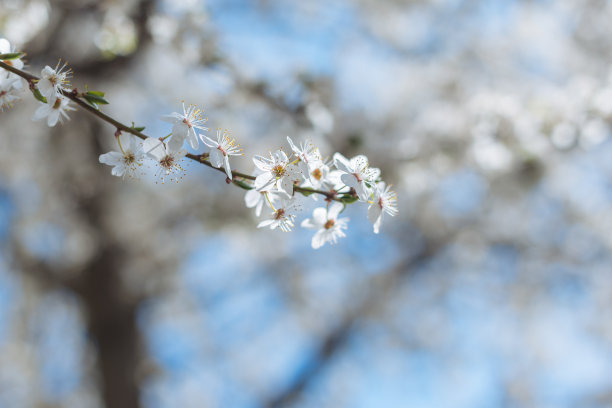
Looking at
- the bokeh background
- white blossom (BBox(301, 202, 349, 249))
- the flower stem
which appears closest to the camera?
the flower stem

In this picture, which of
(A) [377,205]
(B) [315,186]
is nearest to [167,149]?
(B) [315,186]

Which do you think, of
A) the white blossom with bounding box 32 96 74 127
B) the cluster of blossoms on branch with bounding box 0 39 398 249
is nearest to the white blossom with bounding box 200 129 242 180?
the cluster of blossoms on branch with bounding box 0 39 398 249

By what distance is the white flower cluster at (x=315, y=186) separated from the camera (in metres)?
0.84

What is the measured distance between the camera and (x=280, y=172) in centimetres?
85

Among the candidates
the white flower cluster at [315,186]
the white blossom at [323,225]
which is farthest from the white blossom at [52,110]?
the white blossom at [323,225]

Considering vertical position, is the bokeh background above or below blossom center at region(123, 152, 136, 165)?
above

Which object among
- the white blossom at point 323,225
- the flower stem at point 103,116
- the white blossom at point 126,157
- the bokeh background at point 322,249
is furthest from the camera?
the bokeh background at point 322,249

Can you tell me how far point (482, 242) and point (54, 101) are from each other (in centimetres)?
393

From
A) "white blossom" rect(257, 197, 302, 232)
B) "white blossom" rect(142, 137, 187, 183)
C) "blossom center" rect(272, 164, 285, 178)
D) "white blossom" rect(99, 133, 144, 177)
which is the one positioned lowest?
"white blossom" rect(257, 197, 302, 232)

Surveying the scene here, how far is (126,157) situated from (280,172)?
0.88ft

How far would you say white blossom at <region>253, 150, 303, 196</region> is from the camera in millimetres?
837

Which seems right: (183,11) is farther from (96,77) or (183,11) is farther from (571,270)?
(571,270)

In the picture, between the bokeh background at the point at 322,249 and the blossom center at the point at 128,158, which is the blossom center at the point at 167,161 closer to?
the blossom center at the point at 128,158

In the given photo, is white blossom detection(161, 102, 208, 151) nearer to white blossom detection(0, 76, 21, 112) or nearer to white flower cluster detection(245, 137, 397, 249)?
white flower cluster detection(245, 137, 397, 249)
